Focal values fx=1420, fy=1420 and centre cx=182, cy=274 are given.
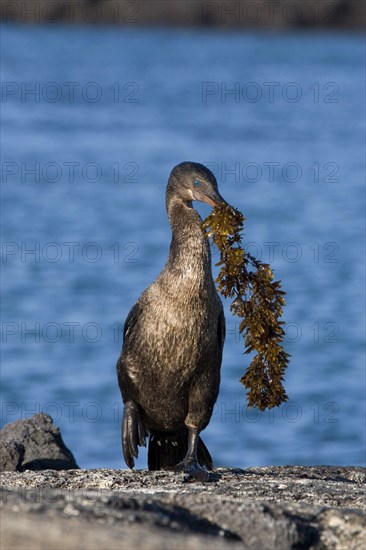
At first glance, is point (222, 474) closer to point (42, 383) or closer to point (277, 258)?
point (42, 383)

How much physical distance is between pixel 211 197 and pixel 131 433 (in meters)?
1.52

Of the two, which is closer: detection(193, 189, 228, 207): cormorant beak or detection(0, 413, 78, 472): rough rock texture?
detection(193, 189, 228, 207): cormorant beak

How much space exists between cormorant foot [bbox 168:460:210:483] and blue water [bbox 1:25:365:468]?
6.27 m

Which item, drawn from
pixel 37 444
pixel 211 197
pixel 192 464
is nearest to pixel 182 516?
pixel 192 464

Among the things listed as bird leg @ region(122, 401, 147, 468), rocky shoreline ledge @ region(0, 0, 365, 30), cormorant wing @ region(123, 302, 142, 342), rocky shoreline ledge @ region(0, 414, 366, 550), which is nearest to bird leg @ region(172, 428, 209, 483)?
rocky shoreline ledge @ region(0, 414, 366, 550)

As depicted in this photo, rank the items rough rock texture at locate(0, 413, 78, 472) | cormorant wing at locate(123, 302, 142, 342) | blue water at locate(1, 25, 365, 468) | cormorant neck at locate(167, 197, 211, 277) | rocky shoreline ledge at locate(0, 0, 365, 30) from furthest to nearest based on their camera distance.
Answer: rocky shoreline ledge at locate(0, 0, 365, 30)
blue water at locate(1, 25, 365, 468)
rough rock texture at locate(0, 413, 78, 472)
cormorant wing at locate(123, 302, 142, 342)
cormorant neck at locate(167, 197, 211, 277)

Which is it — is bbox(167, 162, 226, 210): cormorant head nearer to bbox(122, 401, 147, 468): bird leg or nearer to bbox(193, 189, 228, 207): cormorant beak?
bbox(193, 189, 228, 207): cormorant beak

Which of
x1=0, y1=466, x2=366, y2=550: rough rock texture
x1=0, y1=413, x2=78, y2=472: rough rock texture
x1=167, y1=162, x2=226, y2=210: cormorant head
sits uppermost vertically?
x1=167, y1=162, x2=226, y2=210: cormorant head

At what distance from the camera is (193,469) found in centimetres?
796

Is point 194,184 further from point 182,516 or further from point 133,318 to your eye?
point 182,516

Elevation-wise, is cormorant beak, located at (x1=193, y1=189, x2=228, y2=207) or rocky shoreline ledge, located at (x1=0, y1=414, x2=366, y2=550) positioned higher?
cormorant beak, located at (x1=193, y1=189, x2=228, y2=207)

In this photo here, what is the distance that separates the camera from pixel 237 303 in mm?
7906

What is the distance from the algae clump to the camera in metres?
7.84

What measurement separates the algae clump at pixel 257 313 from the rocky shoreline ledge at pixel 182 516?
1.90ft
